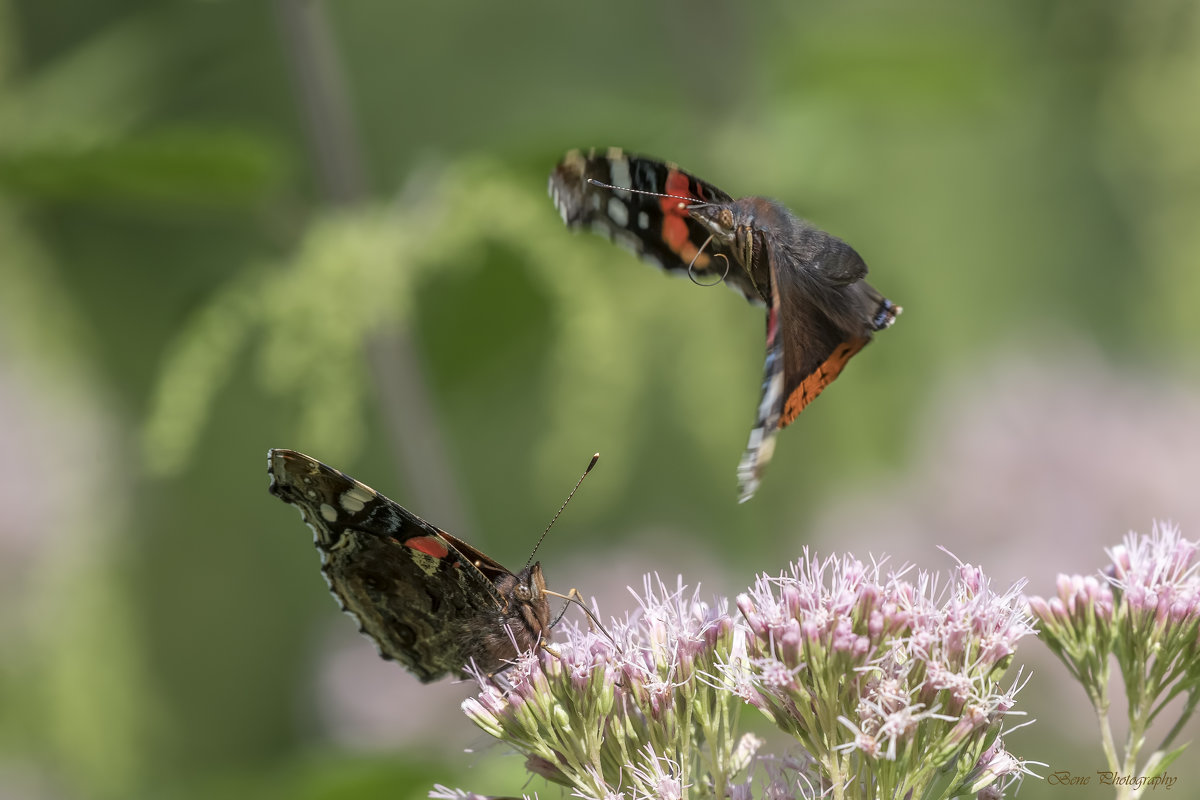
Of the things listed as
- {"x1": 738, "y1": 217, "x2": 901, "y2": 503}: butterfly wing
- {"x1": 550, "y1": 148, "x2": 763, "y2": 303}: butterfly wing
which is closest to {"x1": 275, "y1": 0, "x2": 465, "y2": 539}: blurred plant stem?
{"x1": 550, "y1": 148, "x2": 763, "y2": 303}: butterfly wing

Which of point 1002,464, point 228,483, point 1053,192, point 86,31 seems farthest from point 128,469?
point 1053,192

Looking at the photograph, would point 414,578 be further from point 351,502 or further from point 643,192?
point 643,192

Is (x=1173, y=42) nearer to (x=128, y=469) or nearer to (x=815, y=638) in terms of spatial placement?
(x=815, y=638)

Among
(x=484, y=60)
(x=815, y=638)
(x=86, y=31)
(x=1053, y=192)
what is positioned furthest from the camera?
(x=484, y=60)

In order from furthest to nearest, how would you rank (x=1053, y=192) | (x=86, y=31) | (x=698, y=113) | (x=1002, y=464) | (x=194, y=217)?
(x=1053, y=192) < (x=86, y=31) < (x=1002, y=464) < (x=698, y=113) < (x=194, y=217)

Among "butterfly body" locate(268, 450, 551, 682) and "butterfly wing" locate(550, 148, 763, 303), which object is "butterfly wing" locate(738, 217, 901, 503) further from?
"butterfly body" locate(268, 450, 551, 682)

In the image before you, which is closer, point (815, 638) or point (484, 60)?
point (815, 638)
